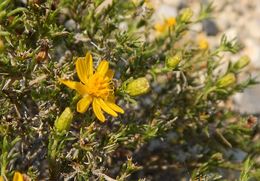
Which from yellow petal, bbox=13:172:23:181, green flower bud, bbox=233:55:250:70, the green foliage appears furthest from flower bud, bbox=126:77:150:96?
green flower bud, bbox=233:55:250:70

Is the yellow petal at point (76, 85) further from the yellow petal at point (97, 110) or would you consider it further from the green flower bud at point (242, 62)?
the green flower bud at point (242, 62)

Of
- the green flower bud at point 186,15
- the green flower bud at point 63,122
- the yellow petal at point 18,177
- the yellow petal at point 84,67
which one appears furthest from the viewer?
the green flower bud at point 186,15

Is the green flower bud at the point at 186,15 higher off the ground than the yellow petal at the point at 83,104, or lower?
higher

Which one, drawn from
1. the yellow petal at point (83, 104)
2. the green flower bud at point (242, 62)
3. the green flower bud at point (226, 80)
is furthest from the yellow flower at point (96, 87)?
the green flower bud at point (242, 62)

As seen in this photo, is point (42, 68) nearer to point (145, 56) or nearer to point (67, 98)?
point (67, 98)

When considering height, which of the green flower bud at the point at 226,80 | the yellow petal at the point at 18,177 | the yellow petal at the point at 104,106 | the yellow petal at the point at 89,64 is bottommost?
the green flower bud at the point at 226,80

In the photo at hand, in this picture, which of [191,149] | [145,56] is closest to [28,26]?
[145,56]

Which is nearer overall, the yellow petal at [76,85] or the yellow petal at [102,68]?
the yellow petal at [76,85]
